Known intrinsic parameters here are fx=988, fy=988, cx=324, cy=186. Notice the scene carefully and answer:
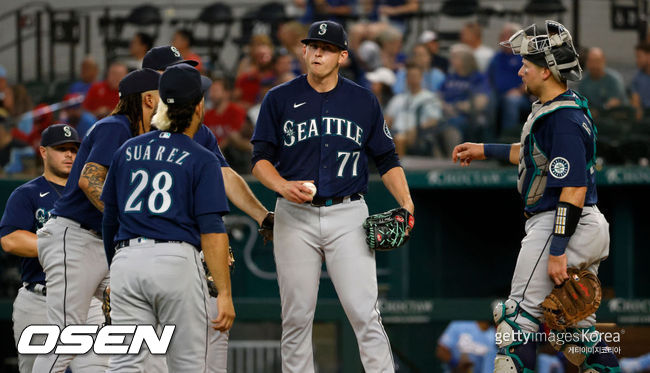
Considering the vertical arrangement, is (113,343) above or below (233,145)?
below

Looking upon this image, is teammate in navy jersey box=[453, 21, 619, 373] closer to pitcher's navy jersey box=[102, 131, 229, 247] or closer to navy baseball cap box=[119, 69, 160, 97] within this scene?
pitcher's navy jersey box=[102, 131, 229, 247]

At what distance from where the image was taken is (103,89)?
11141 mm

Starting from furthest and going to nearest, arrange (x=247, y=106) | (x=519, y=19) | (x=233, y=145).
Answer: (x=519, y=19) < (x=247, y=106) < (x=233, y=145)

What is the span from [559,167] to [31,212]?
3056mm

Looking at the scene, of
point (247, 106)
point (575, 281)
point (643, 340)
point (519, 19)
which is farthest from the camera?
point (519, 19)

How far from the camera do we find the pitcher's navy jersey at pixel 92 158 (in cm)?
480

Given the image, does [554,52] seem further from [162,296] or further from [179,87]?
[162,296]

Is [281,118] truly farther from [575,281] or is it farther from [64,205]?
[575,281]

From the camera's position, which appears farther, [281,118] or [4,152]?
[4,152]

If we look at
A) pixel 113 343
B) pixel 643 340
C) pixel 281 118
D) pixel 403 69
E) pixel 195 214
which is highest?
pixel 403 69

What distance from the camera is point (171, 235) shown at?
4184 mm

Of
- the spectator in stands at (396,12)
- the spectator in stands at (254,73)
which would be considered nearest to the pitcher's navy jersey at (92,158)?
the spectator in stands at (254,73)

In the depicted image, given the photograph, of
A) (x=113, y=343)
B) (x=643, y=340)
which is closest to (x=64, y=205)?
(x=113, y=343)

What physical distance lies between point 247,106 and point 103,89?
5.44 feet
